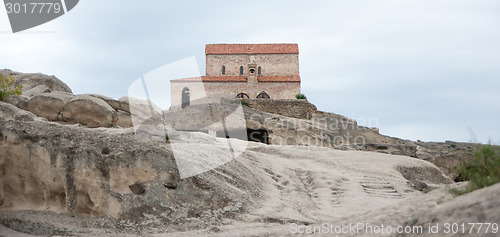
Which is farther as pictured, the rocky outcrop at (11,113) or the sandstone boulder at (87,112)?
the sandstone boulder at (87,112)

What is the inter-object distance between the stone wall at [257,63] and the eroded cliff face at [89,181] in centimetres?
3148

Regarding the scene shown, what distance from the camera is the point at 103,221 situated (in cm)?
630

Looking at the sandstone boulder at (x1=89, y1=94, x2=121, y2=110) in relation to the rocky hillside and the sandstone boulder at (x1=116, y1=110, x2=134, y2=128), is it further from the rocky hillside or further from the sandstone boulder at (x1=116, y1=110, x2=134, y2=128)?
the rocky hillside

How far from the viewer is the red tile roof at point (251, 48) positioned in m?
38.8

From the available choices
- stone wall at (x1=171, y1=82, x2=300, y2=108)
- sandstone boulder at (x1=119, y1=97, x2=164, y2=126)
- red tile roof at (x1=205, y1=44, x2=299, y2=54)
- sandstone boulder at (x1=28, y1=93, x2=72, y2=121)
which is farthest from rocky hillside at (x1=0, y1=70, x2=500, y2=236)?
red tile roof at (x1=205, y1=44, x2=299, y2=54)

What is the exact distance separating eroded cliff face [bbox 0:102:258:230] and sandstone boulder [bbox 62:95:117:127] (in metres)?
8.36

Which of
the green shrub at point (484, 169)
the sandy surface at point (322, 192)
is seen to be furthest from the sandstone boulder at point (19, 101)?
the green shrub at point (484, 169)

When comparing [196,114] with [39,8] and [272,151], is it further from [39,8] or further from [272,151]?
[39,8]

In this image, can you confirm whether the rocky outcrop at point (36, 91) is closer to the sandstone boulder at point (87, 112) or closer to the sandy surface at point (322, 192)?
the sandstone boulder at point (87, 112)

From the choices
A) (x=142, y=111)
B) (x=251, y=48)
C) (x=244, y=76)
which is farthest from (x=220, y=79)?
(x=142, y=111)

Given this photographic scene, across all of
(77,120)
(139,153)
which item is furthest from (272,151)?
(77,120)

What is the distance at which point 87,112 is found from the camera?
15.5 meters

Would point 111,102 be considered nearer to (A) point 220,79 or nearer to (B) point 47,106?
(B) point 47,106

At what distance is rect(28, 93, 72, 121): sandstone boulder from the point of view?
15000 mm
